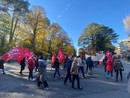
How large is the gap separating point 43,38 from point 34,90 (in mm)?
41468

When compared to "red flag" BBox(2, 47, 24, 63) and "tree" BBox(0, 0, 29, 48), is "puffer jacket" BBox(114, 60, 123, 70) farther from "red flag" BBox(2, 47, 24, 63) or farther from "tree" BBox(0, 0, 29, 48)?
"tree" BBox(0, 0, 29, 48)

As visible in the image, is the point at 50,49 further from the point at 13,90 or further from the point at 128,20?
the point at 13,90

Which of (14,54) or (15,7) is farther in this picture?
(15,7)

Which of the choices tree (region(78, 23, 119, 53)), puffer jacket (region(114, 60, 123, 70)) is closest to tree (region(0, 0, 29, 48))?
puffer jacket (region(114, 60, 123, 70))

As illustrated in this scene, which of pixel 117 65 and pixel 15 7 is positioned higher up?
pixel 15 7

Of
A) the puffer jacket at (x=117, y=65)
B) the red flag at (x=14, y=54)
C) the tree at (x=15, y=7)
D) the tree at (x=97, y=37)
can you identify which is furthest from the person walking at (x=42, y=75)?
the tree at (x=97, y=37)

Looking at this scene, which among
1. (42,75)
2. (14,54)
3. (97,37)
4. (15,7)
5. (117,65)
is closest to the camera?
(42,75)

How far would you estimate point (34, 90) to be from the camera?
11.3m

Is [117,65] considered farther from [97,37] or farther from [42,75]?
[97,37]

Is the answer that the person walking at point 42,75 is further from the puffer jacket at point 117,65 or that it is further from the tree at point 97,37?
the tree at point 97,37

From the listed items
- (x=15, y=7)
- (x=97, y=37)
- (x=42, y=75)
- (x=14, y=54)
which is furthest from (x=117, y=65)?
(x=97, y=37)

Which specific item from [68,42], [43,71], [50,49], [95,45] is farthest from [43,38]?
[43,71]

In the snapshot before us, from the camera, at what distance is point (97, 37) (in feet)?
248

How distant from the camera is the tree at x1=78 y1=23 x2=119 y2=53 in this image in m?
73.4
